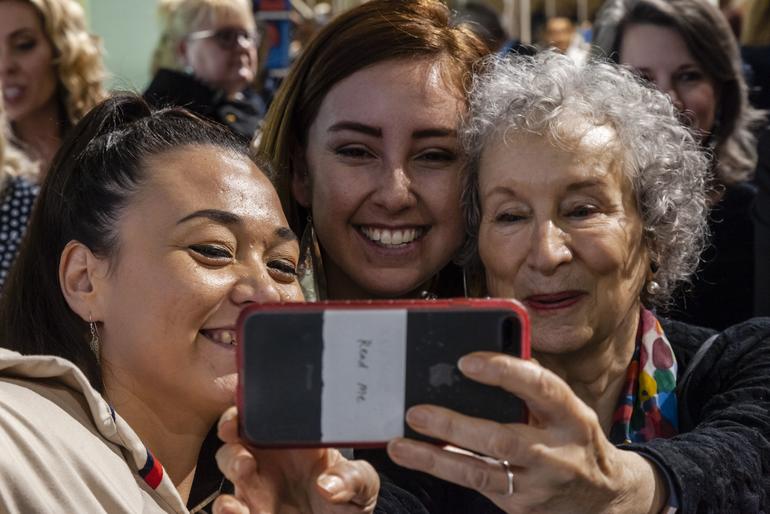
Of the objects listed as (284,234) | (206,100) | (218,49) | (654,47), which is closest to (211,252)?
(284,234)

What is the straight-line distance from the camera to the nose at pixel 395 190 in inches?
98.1

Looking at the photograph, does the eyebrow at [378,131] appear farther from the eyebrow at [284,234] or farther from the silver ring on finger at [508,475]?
the silver ring on finger at [508,475]

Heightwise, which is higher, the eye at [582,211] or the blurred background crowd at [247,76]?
the eye at [582,211]

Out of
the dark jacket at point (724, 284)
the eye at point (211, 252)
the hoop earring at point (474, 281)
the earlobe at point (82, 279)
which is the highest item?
the eye at point (211, 252)

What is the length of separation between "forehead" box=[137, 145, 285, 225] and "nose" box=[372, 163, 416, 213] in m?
0.33

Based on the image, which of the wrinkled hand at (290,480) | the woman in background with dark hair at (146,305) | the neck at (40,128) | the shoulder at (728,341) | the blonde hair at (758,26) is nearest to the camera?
the wrinkled hand at (290,480)

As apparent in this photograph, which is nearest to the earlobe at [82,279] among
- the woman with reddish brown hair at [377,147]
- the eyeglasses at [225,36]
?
the woman with reddish brown hair at [377,147]

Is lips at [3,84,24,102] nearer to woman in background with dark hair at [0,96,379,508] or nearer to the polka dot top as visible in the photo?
the polka dot top

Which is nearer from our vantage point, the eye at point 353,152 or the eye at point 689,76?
the eye at point 353,152

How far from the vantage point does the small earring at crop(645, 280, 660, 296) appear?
2.39m

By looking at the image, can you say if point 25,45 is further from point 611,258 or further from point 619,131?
point 611,258

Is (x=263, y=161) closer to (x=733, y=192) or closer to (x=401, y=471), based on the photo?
(x=401, y=471)

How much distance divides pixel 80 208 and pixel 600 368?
1041 mm

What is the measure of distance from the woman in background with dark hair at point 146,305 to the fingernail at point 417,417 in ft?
0.57
